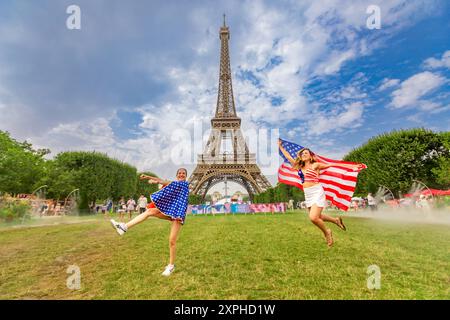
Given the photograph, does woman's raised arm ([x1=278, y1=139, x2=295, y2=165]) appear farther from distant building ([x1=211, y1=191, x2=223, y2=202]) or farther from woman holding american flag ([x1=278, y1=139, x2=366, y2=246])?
distant building ([x1=211, y1=191, x2=223, y2=202])

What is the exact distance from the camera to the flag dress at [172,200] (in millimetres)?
5645

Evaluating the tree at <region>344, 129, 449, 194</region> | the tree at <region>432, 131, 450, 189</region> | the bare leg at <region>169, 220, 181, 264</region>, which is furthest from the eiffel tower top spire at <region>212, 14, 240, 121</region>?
the bare leg at <region>169, 220, 181, 264</region>

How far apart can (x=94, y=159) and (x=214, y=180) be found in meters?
20.5

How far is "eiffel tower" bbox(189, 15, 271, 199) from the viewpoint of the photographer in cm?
4438

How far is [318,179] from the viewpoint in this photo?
618 cm

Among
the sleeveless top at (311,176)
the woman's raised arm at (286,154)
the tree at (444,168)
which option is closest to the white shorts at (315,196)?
the sleeveless top at (311,176)

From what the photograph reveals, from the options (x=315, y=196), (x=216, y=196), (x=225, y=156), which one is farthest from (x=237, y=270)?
(x=216, y=196)

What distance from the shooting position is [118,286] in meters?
4.62

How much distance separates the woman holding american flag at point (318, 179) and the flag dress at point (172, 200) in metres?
2.75

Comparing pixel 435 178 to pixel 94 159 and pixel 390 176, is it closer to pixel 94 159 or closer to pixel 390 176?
pixel 390 176

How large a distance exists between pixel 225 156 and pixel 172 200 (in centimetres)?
4207

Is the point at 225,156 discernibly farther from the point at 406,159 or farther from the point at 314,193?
the point at 314,193
